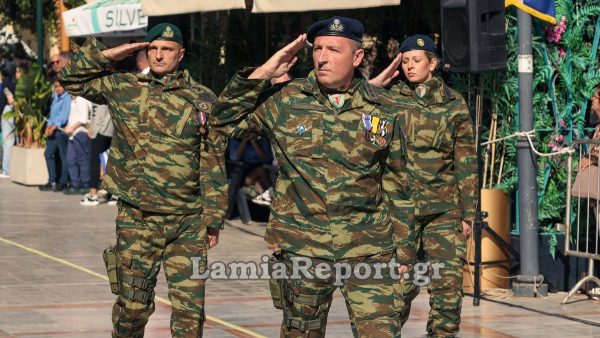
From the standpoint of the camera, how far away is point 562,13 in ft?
44.1

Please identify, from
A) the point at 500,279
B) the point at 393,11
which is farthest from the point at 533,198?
the point at 393,11

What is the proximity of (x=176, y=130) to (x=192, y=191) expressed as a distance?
15.5 inches

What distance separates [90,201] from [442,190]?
11911mm

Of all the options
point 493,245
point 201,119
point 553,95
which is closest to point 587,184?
point 493,245

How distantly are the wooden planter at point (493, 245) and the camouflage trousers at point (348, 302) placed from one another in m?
5.74

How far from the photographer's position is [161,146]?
9.00m

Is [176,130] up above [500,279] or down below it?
above

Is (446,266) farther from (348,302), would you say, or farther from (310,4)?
(310,4)

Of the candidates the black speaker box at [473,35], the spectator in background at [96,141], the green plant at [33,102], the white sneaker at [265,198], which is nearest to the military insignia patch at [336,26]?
the black speaker box at [473,35]

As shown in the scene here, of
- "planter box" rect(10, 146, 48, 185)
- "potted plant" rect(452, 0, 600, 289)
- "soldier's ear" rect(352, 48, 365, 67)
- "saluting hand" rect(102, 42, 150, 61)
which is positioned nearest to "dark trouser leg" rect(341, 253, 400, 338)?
"soldier's ear" rect(352, 48, 365, 67)

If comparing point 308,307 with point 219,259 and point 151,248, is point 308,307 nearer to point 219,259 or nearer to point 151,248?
point 151,248

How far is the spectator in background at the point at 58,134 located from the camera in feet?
75.0

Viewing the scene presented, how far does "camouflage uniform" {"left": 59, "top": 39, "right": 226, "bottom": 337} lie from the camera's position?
8977 millimetres

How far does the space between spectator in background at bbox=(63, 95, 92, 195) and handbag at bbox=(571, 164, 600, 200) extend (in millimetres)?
11049
